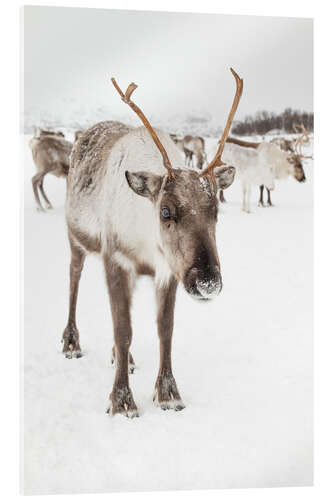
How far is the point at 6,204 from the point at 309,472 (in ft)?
5.30

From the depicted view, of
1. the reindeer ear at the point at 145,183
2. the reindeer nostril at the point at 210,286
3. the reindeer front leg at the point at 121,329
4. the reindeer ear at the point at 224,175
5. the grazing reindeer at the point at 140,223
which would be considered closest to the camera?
the reindeer nostril at the point at 210,286

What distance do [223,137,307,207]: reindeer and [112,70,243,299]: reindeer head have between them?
2.40 feet

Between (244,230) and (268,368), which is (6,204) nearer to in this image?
(244,230)

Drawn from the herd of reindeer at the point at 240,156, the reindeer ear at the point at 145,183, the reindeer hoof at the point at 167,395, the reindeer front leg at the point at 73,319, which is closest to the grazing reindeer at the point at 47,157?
the herd of reindeer at the point at 240,156

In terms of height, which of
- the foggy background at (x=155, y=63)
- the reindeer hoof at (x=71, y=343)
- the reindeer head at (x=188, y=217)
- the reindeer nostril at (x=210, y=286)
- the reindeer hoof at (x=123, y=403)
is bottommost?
the reindeer hoof at (x=123, y=403)

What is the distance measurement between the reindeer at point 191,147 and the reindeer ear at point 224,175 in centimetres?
26

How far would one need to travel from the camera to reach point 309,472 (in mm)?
2635

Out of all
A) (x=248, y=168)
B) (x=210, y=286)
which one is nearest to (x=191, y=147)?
(x=248, y=168)

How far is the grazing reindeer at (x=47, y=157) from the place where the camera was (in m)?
2.64

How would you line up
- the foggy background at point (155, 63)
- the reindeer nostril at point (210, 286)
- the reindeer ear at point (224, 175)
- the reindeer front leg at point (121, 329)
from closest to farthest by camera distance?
1. the reindeer nostril at point (210, 286)
2. the reindeer ear at point (224, 175)
3. the reindeer front leg at point (121, 329)
4. the foggy background at point (155, 63)

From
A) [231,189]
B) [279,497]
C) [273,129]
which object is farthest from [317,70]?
[279,497]

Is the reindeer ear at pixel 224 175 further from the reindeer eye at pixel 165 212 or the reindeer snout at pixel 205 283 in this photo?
the reindeer snout at pixel 205 283

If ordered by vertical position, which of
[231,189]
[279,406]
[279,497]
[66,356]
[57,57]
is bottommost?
[279,497]

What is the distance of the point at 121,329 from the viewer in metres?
2.44
